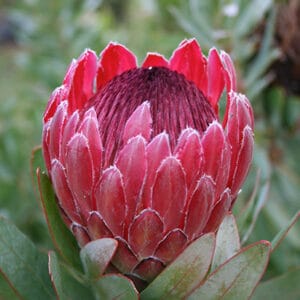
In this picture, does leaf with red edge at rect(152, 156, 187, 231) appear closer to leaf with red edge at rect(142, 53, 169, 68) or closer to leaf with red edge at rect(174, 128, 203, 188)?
leaf with red edge at rect(174, 128, 203, 188)

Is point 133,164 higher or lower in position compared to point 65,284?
higher

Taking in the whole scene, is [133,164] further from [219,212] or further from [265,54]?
[265,54]

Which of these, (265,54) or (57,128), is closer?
(57,128)

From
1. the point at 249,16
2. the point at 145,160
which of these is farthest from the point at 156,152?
the point at 249,16

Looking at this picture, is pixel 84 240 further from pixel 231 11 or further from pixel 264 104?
pixel 264 104

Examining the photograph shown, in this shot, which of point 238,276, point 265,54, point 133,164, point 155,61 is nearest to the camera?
point 133,164

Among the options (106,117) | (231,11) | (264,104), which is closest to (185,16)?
(231,11)
